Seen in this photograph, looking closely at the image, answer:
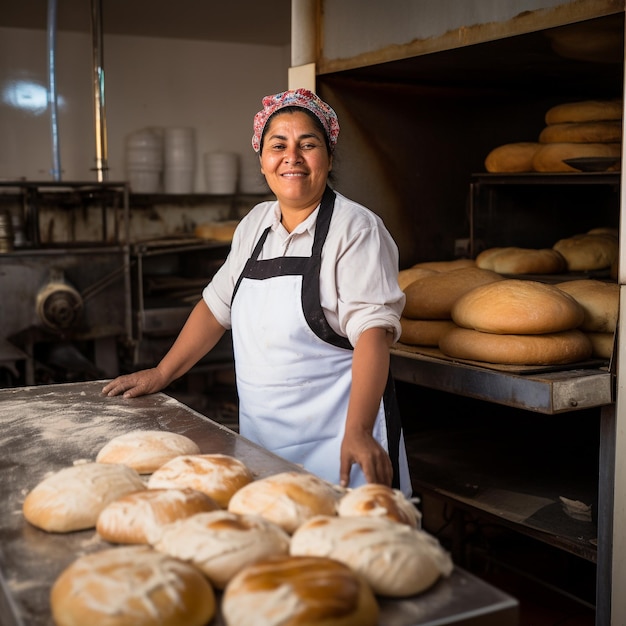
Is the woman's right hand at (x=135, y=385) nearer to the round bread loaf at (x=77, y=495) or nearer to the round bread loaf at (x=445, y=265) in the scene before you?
the round bread loaf at (x=77, y=495)

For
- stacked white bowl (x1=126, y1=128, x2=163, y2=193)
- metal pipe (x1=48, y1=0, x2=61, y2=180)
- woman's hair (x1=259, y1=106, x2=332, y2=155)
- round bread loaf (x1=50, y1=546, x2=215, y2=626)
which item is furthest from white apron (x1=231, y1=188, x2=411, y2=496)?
stacked white bowl (x1=126, y1=128, x2=163, y2=193)

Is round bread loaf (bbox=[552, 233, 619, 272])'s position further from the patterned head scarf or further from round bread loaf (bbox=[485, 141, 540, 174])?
the patterned head scarf

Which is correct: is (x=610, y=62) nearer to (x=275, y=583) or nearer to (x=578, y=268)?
(x=578, y=268)

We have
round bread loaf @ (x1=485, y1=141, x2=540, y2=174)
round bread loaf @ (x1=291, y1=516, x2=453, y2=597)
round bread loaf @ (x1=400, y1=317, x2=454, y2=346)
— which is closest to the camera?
round bread loaf @ (x1=291, y1=516, x2=453, y2=597)

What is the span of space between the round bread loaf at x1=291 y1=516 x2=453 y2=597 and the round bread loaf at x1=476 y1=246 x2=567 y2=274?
6.63 feet

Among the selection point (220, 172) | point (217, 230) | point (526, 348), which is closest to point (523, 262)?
point (526, 348)

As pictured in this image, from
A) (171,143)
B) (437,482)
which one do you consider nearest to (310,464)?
(437,482)

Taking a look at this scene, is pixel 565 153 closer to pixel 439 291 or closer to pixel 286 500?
pixel 439 291

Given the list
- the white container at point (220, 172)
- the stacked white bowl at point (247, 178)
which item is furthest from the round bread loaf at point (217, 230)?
the stacked white bowl at point (247, 178)

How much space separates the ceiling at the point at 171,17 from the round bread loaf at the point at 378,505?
4.31 metres

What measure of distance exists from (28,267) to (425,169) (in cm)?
206

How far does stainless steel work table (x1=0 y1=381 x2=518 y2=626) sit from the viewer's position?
972mm

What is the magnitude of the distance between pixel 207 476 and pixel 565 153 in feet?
7.21

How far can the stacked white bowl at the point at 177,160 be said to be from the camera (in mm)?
5629
